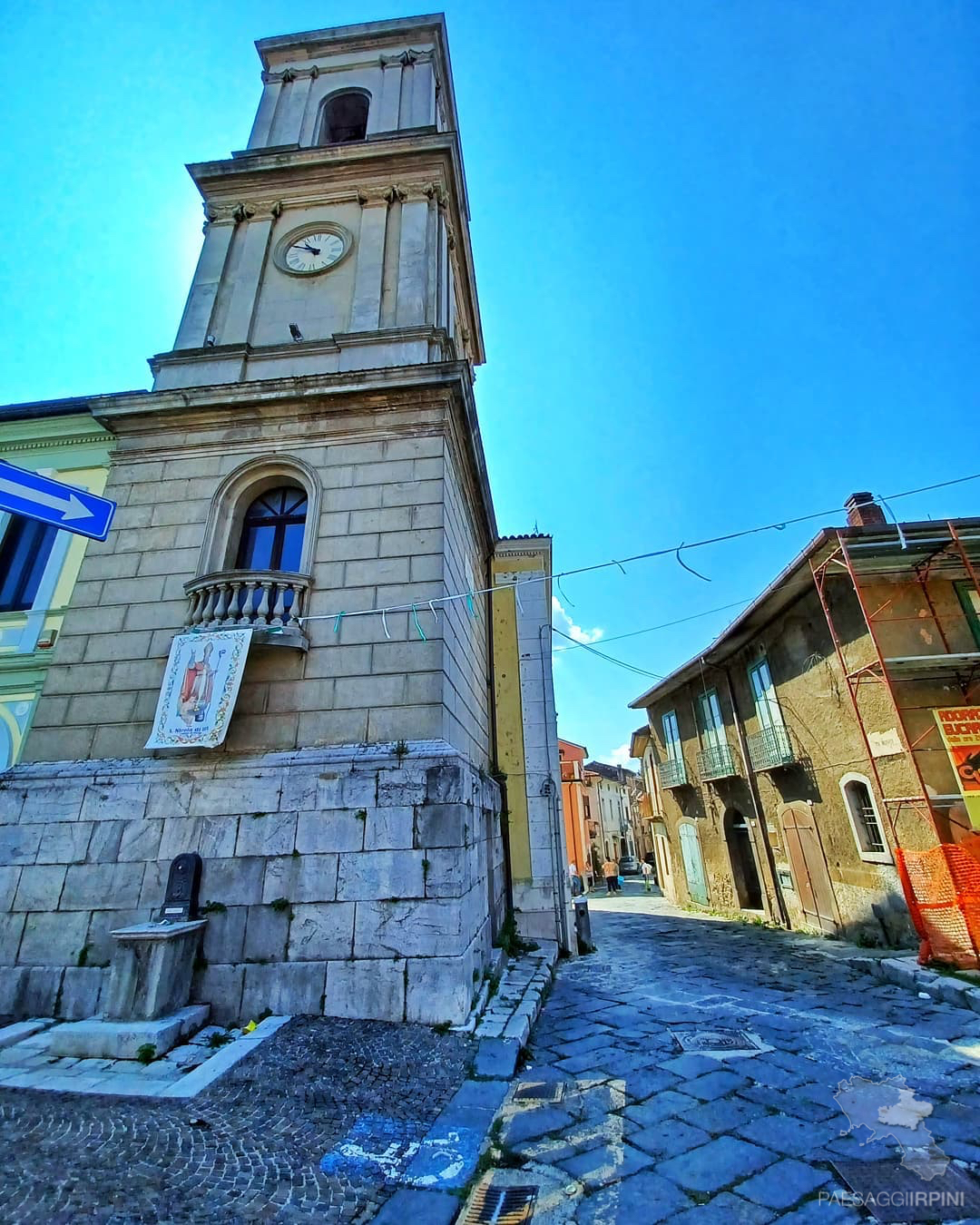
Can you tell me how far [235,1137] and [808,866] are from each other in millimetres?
12685

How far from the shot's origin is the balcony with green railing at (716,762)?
15.3 meters

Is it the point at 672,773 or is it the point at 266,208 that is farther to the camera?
the point at 672,773

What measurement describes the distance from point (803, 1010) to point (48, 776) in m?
8.57

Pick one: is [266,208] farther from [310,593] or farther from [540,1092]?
[540,1092]

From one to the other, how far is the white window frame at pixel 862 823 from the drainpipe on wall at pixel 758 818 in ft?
12.4

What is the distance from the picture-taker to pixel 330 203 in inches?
398

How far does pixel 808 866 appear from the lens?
12219 mm

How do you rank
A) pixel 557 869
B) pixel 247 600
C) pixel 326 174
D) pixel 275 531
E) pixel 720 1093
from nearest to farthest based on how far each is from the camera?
pixel 720 1093 → pixel 247 600 → pixel 275 531 → pixel 557 869 → pixel 326 174

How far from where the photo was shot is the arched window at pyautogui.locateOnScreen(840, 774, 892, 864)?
10.00 m

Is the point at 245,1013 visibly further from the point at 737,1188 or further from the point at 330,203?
the point at 330,203

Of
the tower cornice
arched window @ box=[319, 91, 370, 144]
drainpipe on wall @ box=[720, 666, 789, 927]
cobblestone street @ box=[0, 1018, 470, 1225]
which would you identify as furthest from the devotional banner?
drainpipe on wall @ box=[720, 666, 789, 927]

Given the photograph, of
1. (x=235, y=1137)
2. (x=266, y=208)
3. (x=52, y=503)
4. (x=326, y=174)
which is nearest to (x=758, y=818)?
(x=235, y=1137)

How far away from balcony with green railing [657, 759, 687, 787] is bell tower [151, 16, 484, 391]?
14.3 meters

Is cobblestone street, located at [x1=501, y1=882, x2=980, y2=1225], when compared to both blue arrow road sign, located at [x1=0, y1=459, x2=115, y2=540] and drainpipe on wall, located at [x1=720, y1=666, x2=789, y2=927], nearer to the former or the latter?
blue arrow road sign, located at [x1=0, y1=459, x2=115, y2=540]
